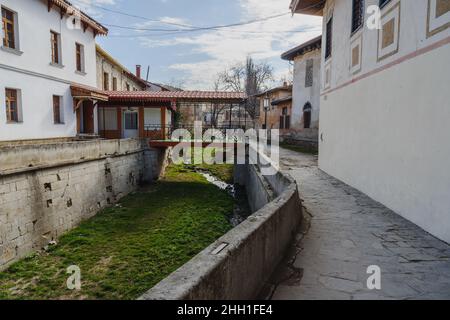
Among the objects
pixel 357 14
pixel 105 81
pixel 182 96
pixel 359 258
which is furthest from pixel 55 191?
pixel 105 81

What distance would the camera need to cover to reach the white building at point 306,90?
2147cm

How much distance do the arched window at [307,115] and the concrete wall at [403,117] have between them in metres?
13.2

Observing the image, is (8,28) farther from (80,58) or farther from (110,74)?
(110,74)

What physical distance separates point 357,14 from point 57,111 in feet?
43.7

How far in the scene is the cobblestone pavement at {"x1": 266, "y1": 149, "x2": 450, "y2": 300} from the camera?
3.24 m

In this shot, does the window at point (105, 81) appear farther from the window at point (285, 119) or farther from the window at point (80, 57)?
the window at point (285, 119)

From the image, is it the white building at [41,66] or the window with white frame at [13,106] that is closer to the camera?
the white building at [41,66]

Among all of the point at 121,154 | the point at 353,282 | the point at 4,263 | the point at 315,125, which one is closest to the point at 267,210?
the point at 353,282

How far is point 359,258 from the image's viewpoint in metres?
4.08

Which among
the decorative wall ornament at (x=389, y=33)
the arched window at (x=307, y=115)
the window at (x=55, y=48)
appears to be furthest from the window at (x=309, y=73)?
the decorative wall ornament at (x=389, y=33)

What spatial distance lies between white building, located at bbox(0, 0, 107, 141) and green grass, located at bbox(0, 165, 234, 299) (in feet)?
15.4

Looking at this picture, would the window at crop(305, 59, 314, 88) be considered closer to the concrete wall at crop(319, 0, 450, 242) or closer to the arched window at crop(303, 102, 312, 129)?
the arched window at crop(303, 102, 312, 129)

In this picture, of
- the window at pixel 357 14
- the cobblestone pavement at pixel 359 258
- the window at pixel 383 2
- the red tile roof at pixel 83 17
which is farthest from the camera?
the red tile roof at pixel 83 17

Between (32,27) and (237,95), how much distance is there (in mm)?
10622
